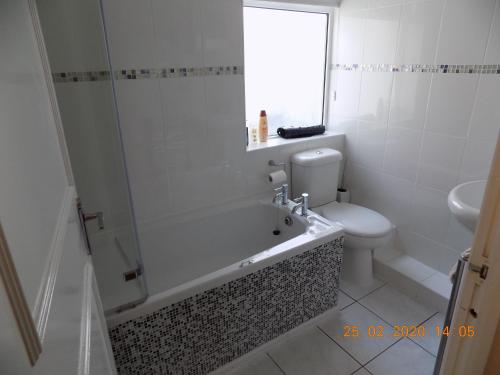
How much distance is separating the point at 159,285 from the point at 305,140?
1.53 metres

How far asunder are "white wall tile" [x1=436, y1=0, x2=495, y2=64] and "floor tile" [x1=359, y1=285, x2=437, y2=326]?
1.55 m

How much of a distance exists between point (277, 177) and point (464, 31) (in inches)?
56.2

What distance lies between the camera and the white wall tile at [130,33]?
1.75 m

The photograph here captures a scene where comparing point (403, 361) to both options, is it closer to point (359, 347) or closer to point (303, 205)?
point (359, 347)

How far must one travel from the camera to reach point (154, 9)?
183cm

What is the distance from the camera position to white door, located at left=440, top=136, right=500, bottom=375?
A: 745 mm

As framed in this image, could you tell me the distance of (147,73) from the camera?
1.91m

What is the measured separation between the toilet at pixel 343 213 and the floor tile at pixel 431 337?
0.47 meters

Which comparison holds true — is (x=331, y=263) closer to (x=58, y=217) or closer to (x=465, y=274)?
(x=465, y=274)

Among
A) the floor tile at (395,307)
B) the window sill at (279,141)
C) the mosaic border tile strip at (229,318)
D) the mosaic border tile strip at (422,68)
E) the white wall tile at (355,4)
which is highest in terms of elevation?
the white wall tile at (355,4)

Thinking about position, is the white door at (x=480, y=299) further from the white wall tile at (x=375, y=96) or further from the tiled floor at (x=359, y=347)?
the white wall tile at (x=375, y=96)

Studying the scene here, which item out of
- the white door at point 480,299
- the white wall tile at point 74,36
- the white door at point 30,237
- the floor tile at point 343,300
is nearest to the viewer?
the white door at point 30,237

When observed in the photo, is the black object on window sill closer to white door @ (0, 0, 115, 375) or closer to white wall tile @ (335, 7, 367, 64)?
white wall tile @ (335, 7, 367, 64)

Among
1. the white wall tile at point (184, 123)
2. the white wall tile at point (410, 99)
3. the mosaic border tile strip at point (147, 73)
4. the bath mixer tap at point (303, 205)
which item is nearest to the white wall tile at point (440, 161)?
the white wall tile at point (410, 99)
